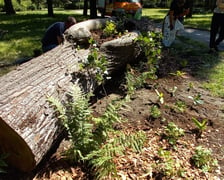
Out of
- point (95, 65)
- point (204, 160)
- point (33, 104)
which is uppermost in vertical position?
point (95, 65)

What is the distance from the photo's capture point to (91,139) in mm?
3215

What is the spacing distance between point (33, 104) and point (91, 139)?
74 centimetres

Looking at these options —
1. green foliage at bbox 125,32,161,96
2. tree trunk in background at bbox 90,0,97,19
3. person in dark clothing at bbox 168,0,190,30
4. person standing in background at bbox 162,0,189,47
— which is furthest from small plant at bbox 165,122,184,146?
tree trunk in background at bbox 90,0,97,19

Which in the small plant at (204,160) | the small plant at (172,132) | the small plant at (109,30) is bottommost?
the small plant at (204,160)

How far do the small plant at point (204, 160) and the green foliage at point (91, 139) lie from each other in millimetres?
645

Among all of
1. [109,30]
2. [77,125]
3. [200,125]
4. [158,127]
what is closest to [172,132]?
[158,127]

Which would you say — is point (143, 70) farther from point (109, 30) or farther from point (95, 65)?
point (95, 65)

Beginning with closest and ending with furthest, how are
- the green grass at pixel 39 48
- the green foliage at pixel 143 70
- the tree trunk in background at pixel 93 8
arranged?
the green foliage at pixel 143 70
the green grass at pixel 39 48
the tree trunk in background at pixel 93 8

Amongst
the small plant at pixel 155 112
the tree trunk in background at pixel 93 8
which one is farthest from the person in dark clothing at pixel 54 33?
the tree trunk in background at pixel 93 8

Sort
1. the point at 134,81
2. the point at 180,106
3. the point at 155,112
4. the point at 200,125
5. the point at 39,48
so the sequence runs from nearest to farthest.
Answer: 1. the point at 200,125
2. the point at 155,112
3. the point at 180,106
4. the point at 134,81
5. the point at 39,48

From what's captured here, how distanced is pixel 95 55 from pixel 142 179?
1.84m

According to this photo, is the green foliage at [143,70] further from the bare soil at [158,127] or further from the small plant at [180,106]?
the small plant at [180,106]

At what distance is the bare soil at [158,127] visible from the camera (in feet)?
10.4

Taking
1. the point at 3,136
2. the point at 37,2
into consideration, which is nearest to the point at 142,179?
the point at 3,136
